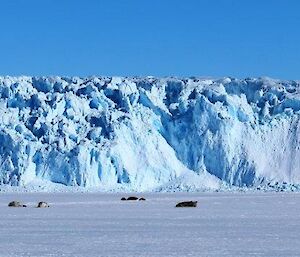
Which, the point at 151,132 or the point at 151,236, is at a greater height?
the point at 151,132

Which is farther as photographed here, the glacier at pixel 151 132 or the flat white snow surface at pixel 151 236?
the glacier at pixel 151 132

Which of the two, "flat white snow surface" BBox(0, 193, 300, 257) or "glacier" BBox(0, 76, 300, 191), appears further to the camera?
"glacier" BBox(0, 76, 300, 191)

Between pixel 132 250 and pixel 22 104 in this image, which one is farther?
pixel 22 104

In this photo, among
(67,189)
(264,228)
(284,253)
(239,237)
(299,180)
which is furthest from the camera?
(299,180)

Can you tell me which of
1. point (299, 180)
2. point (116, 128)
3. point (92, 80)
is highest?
point (92, 80)

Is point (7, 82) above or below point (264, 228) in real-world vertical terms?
above

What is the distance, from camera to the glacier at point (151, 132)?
48000 millimetres

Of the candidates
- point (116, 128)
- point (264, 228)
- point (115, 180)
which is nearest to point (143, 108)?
point (116, 128)

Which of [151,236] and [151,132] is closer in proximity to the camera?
[151,236]

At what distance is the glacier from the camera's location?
157ft

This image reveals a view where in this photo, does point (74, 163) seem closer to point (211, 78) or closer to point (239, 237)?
point (211, 78)

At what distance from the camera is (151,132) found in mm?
52562

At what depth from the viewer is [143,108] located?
5234 centimetres

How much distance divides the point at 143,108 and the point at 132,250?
41.3 metres
